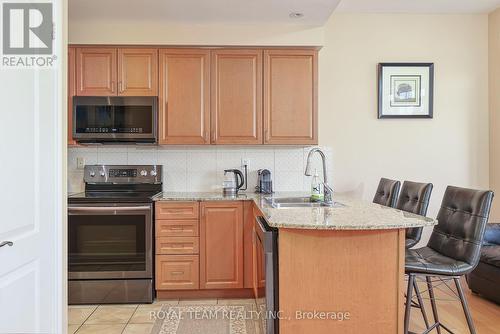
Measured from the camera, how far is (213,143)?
3.12 metres

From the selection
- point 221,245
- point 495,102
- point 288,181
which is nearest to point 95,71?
point 221,245

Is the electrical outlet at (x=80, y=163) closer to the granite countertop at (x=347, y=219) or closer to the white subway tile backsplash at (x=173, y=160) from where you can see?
the white subway tile backsplash at (x=173, y=160)

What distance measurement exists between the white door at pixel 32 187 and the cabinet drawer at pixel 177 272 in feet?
3.65

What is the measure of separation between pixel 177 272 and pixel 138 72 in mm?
1807

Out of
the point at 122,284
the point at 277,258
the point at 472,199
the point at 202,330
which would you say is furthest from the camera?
the point at 122,284

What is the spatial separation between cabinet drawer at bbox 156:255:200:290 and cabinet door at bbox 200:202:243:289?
7cm

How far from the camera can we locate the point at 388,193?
2873 mm

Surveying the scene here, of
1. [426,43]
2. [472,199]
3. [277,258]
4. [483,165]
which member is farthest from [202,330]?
[426,43]

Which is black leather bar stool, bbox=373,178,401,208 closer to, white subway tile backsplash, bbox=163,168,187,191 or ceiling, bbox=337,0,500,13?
ceiling, bbox=337,0,500,13

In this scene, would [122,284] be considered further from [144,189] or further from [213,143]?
[213,143]

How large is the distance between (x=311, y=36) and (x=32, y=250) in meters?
2.68

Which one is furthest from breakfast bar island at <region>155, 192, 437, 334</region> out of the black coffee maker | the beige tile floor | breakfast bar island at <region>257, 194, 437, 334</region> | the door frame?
the black coffee maker

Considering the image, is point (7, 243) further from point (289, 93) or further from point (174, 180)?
point (289, 93)

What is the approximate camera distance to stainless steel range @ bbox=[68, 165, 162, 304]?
277 centimetres
